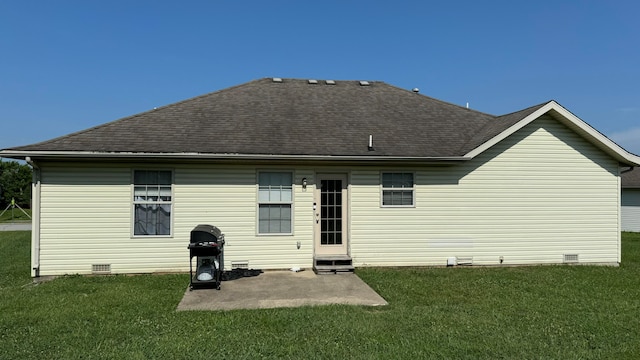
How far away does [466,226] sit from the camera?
9.97 metres

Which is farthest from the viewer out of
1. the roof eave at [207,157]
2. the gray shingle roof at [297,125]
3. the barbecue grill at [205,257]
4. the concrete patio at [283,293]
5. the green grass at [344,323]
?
the gray shingle roof at [297,125]

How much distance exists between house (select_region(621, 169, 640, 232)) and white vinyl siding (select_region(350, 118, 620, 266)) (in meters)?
16.0

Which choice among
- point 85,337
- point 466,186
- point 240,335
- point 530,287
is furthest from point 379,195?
point 85,337

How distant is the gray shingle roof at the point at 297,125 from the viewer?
908 cm

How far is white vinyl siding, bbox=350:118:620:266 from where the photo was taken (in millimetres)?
9680

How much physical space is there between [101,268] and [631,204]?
26.8m

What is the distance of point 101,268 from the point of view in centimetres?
881

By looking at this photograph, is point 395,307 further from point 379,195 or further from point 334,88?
point 334,88

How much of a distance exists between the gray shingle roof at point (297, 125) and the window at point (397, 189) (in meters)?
0.62

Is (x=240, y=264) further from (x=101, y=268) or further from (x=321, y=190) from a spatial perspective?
(x=101, y=268)

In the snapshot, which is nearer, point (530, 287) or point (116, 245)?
point (530, 287)

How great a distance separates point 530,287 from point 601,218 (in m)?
4.37

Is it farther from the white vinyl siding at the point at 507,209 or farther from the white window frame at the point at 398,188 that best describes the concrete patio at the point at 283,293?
the white window frame at the point at 398,188

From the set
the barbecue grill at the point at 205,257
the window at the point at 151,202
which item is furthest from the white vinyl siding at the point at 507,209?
the window at the point at 151,202
